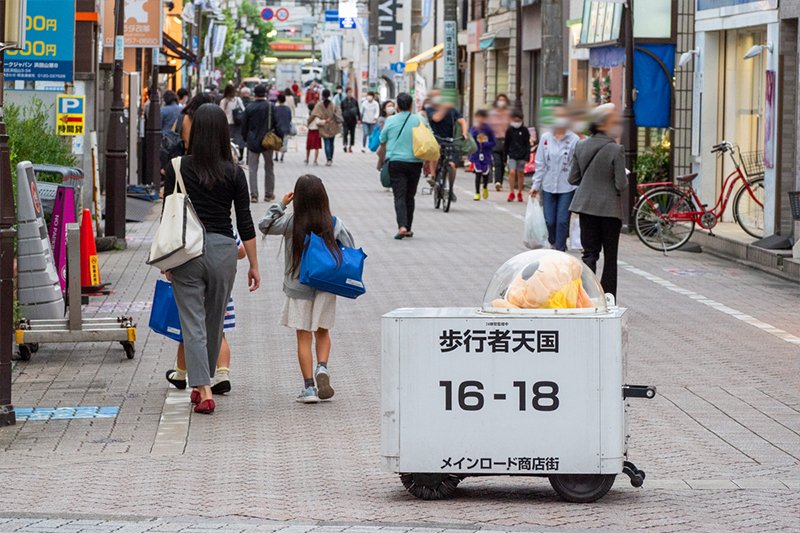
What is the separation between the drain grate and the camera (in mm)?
10039

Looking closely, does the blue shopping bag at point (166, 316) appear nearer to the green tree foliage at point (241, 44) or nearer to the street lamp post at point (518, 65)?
the street lamp post at point (518, 65)

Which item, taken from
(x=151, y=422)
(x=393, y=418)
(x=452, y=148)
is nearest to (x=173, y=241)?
(x=151, y=422)

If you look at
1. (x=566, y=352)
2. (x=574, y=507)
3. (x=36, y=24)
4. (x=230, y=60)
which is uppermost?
(x=230, y=60)

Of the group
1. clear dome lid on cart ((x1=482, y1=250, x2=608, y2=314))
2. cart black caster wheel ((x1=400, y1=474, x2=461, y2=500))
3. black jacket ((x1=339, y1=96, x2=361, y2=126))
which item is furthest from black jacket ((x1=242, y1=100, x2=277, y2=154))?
black jacket ((x1=339, y1=96, x2=361, y2=126))

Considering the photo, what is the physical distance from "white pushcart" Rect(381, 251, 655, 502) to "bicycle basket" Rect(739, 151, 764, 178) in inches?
609

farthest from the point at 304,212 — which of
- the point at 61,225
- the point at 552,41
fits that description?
the point at 552,41

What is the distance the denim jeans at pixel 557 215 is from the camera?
18.0m

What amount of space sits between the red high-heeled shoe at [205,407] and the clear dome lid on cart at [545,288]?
2.79 m

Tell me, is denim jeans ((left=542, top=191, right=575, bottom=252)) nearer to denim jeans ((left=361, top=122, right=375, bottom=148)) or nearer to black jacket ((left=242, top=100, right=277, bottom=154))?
black jacket ((left=242, top=100, right=277, bottom=154))

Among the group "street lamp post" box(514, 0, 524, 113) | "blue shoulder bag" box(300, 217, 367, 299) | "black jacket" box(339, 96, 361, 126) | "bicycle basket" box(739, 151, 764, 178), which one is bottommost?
"blue shoulder bag" box(300, 217, 367, 299)

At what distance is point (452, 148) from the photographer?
27703mm

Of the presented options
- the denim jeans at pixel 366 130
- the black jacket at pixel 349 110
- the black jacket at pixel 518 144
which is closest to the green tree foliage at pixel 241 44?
the denim jeans at pixel 366 130

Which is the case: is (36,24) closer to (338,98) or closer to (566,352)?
(566,352)

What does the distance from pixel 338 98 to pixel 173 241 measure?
5104cm
